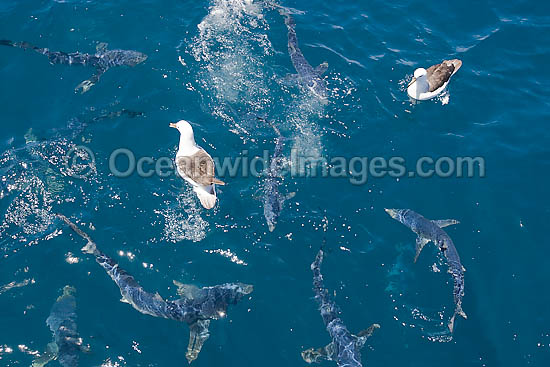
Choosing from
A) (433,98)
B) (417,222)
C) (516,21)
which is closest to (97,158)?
(417,222)

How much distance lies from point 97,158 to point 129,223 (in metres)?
3.16

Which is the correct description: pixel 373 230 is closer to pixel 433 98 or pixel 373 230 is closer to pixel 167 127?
pixel 433 98

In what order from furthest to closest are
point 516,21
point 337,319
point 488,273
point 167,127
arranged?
1. point 516,21
2. point 167,127
3. point 488,273
4. point 337,319

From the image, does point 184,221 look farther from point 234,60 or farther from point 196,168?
point 234,60

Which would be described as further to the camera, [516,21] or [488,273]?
[516,21]

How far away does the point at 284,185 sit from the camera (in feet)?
53.1

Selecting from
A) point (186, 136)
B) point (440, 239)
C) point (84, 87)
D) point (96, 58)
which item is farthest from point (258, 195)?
point (96, 58)

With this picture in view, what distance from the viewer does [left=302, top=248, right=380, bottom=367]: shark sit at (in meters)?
12.6

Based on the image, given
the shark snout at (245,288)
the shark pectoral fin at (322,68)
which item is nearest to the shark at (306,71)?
the shark pectoral fin at (322,68)

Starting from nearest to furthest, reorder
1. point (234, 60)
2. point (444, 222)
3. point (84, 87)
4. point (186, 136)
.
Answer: point (444, 222) → point (186, 136) → point (84, 87) → point (234, 60)

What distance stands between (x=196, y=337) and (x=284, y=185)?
591 centimetres

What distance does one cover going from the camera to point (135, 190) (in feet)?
52.4

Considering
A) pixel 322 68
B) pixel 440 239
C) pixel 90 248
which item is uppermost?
pixel 322 68

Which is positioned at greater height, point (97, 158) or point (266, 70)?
point (266, 70)
